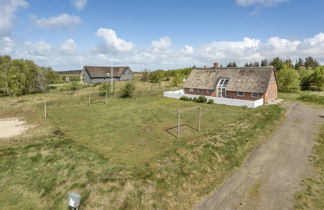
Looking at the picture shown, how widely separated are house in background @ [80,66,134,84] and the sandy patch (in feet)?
130

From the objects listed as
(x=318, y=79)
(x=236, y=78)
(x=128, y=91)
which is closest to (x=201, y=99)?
(x=236, y=78)

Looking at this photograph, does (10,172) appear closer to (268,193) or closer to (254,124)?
(268,193)

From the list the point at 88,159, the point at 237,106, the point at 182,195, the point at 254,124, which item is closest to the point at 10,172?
the point at 88,159

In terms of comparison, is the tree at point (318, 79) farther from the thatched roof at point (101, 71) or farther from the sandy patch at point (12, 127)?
the sandy patch at point (12, 127)

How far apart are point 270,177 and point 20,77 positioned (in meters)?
52.6

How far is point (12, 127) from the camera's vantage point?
18156 mm

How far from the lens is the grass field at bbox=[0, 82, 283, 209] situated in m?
8.08

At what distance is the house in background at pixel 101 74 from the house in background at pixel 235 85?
33.5 meters

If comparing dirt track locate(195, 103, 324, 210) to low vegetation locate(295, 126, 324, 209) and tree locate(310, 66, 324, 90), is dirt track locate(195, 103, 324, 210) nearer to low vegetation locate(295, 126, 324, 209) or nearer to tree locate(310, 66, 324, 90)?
low vegetation locate(295, 126, 324, 209)

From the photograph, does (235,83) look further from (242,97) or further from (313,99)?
(313,99)

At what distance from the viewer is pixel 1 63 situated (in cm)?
3969

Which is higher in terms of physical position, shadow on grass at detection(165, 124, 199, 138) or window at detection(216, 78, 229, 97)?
window at detection(216, 78, 229, 97)

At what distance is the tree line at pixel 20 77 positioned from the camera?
130ft

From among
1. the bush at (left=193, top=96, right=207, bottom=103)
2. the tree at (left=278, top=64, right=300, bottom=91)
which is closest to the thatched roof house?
the bush at (left=193, top=96, right=207, bottom=103)
